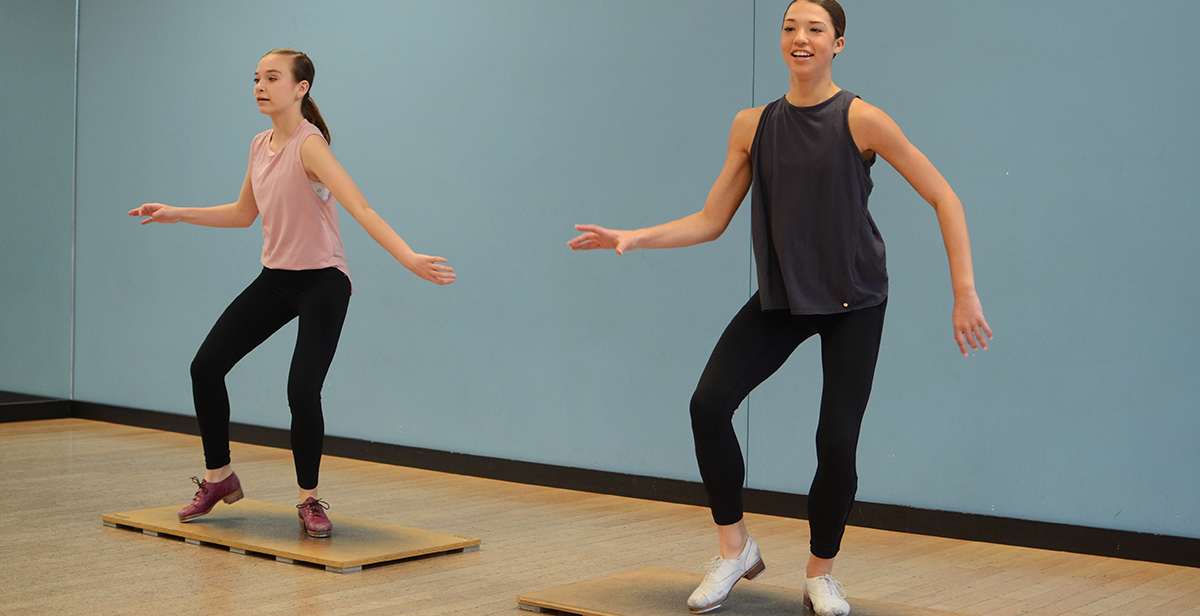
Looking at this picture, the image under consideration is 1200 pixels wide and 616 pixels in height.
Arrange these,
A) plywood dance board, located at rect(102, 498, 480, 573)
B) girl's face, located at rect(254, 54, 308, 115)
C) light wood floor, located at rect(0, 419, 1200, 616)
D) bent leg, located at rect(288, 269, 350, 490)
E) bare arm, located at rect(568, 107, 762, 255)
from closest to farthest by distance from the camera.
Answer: bare arm, located at rect(568, 107, 762, 255), light wood floor, located at rect(0, 419, 1200, 616), plywood dance board, located at rect(102, 498, 480, 573), bent leg, located at rect(288, 269, 350, 490), girl's face, located at rect(254, 54, 308, 115)

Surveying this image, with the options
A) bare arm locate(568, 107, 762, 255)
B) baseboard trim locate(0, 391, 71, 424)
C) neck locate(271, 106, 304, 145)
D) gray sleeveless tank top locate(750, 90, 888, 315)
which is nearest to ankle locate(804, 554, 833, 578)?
gray sleeveless tank top locate(750, 90, 888, 315)

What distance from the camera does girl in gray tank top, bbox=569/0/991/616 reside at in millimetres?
2494

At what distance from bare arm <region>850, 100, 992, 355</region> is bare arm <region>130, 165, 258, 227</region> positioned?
6.62ft

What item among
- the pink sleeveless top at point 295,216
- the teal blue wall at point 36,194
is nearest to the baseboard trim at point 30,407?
the teal blue wall at point 36,194

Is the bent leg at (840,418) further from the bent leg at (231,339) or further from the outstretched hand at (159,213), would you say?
the outstretched hand at (159,213)

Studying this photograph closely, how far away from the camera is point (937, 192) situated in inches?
97.2

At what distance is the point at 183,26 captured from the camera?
5.97 m

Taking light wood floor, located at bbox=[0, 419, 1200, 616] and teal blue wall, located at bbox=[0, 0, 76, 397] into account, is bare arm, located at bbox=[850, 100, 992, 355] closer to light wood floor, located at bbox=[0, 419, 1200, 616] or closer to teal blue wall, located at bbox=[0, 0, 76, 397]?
light wood floor, located at bbox=[0, 419, 1200, 616]

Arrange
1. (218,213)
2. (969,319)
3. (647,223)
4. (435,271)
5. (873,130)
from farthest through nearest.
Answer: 1. (647,223)
2. (218,213)
3. (435,271)
4. (873,130)
5. (969,319)

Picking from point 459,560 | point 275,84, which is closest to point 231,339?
point 275,84

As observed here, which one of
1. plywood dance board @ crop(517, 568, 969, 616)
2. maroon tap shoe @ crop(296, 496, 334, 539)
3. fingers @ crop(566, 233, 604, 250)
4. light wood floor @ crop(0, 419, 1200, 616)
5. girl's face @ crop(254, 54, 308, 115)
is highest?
girl's face @ crop(254, 54, 308, 115)

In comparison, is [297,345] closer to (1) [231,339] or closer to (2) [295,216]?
(1) [231,339]

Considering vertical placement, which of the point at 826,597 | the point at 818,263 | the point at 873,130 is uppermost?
the point at 873,130

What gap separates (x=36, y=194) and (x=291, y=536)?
3849 mm
